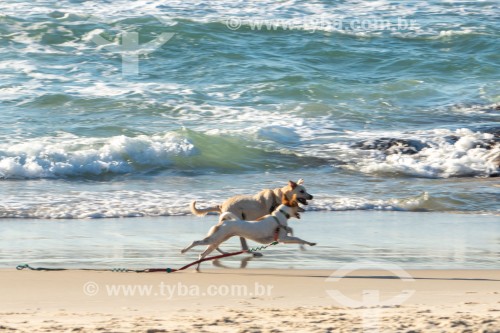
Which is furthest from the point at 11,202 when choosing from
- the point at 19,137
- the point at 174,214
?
the point at 19,137

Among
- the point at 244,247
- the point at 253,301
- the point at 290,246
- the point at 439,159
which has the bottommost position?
the point at 439,159

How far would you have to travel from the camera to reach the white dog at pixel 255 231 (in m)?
8.48

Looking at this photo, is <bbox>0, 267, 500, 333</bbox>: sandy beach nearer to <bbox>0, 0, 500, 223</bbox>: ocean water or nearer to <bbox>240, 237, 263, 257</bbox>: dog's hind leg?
<bbox>240, 237, 263, 257</bbox>: dog's hind leg

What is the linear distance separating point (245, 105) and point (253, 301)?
12.0m

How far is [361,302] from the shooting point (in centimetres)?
715

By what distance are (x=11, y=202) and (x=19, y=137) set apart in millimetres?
4348

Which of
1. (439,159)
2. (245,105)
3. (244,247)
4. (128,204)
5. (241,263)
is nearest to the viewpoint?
(241,263)

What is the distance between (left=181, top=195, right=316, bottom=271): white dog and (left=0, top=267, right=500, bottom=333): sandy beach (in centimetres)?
29

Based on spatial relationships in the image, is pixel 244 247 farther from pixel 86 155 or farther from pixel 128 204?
pixel 86 155

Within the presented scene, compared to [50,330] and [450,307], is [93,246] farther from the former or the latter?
[450,307]

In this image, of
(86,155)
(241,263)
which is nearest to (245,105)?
(86,155)

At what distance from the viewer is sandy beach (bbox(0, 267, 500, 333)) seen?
6.21m

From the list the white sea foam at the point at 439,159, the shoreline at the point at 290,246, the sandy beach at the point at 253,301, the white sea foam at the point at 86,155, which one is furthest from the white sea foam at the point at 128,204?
the sandy beach at the point at 253,301

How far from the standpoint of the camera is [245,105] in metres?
18.9
